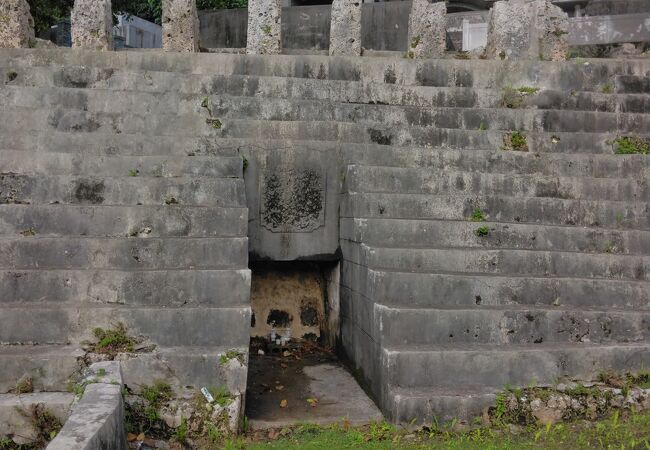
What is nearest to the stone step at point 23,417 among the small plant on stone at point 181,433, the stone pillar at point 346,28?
the small plant on stone at point 181,433

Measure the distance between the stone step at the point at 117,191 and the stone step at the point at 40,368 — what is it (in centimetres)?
177

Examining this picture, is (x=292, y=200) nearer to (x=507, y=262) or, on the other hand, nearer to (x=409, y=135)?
(x=409, y=135)

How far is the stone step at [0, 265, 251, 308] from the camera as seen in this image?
15.1 ft

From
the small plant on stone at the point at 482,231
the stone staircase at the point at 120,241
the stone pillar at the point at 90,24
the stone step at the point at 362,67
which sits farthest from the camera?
the stone pillar at the point at 90,24

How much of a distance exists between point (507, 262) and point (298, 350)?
264cm

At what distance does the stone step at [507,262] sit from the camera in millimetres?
5191

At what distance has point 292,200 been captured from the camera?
20.6 ft

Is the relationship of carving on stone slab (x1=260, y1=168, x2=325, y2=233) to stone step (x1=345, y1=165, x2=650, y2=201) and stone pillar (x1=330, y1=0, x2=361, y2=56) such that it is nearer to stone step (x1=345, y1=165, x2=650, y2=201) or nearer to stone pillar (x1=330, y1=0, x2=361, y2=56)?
stone step (x1=345, y1=165, x2=650, y2=201)

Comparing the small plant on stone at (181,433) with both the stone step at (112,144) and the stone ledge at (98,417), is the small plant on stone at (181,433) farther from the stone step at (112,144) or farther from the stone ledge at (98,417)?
the stone step at (112,144)

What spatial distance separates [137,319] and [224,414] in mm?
1009

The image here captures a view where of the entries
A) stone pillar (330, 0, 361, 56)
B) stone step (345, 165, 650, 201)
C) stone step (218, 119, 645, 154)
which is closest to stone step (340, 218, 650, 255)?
stone step (345, 165, 650, 201)

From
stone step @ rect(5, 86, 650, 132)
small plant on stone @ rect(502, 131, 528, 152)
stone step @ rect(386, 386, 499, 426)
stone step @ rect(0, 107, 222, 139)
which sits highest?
stone step @ rect(5, 86, 650, 132)

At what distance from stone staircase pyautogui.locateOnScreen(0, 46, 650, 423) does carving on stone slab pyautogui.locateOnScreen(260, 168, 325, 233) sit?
279 mm

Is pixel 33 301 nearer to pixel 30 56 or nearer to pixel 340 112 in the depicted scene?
pixel 340 112
